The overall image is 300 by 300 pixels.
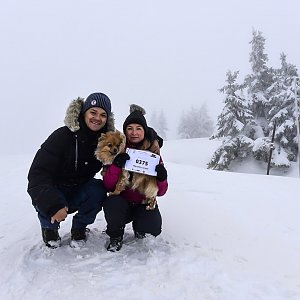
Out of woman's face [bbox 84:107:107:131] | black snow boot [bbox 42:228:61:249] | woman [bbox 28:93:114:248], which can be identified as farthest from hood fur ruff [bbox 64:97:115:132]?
black snow boot [bbox 42:228:61:249]

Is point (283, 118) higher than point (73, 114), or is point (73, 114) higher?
point (283, 118)

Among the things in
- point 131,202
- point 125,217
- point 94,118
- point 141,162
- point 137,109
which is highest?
point 137,109

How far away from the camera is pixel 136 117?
386 centimetres

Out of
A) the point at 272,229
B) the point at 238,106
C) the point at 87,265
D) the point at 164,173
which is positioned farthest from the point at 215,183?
the point at 238,106

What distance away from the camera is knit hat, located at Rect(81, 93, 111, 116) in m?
3.86

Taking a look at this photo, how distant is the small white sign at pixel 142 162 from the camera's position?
144 inches

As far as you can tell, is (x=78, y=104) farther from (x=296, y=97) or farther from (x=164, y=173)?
(x=296, y=97)

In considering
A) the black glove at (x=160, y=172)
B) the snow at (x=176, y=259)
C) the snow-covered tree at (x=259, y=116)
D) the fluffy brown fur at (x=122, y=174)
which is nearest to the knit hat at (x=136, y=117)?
the fluffy brown fur at (x=122, y=174)

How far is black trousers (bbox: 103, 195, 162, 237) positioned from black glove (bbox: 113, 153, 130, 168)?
1.18ft

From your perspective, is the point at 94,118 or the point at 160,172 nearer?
the point at 160,172

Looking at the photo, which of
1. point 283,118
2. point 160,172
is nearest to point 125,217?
point 160,172

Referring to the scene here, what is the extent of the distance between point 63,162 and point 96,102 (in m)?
0.76

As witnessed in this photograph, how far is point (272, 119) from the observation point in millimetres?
25734

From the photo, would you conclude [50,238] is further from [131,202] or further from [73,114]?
[73,114]
